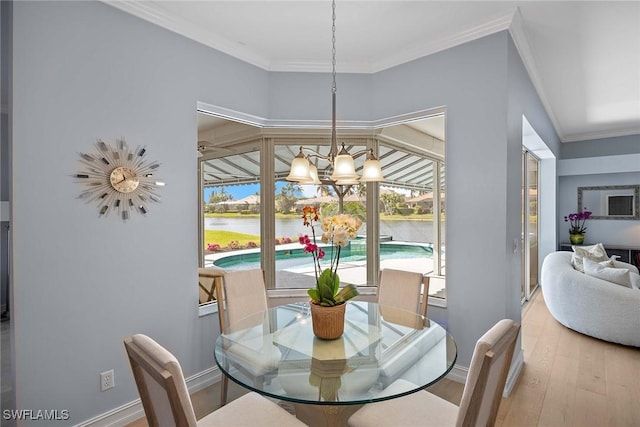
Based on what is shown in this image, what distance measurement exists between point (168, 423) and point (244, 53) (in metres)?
2.79

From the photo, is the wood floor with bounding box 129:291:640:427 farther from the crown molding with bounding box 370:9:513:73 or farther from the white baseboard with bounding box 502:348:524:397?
the crown molding with bounding box 370:9:513:73

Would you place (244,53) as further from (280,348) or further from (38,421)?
(38,421)

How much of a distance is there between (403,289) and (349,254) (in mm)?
956

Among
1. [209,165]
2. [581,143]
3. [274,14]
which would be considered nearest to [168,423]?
[209,165]

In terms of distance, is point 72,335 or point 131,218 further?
point 131,218

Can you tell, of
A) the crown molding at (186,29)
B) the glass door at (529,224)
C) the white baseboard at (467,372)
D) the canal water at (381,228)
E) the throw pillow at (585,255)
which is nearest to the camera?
the crown molding at (186,29)

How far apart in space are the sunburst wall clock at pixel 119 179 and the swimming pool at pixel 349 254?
1.15 meters

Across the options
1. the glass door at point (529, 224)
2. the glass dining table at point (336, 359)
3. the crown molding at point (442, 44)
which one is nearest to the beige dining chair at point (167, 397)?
the glass dining table at point (336, 359)

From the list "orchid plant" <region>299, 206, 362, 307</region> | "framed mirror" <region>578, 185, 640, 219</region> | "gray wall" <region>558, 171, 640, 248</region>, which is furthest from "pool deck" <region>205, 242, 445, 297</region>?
"framed mirror" <region>578, 185, 640, 219</region>

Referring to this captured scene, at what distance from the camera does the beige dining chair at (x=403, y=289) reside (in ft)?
8.34

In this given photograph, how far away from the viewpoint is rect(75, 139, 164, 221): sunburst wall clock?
2090 mm

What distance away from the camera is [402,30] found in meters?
2.65

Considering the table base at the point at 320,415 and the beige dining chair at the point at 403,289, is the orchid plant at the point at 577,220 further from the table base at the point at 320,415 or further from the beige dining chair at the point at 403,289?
the table base at the point at 320,415

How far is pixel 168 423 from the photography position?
123cm
